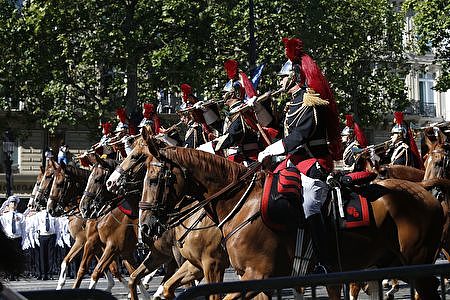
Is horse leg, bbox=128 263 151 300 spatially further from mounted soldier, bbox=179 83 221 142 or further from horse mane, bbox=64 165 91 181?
horse mane, bbox=64 165 91 181

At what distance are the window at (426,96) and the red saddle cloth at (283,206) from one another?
50794mm

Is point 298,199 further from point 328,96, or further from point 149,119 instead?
point 149,119

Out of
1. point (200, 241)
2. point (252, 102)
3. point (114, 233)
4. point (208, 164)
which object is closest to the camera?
point (208, 164)

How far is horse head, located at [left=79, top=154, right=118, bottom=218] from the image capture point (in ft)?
50.1

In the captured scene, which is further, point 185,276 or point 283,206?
point 185,276

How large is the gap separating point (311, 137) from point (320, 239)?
102cm

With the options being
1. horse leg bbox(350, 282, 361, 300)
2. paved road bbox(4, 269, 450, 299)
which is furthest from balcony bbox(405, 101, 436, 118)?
horse leg bbox(350, 282, 361, 300)

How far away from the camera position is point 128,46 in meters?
37.8

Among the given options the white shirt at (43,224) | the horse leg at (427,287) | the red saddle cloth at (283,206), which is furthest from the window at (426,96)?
the horse leg at (427,287)

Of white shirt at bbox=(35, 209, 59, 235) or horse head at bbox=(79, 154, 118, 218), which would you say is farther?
white shirt at bbox=(35, 209, 59, 235)

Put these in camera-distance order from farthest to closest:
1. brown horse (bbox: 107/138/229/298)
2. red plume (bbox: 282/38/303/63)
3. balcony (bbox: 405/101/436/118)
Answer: balcony (bbox: 405/101/436/118) → brown horse (bbox: 107/138/229/298) → red plume (bbox: 282/38/303/63)

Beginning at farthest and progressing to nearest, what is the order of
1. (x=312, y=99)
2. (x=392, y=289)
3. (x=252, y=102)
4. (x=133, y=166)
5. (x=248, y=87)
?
(x=248, y=87) → (x=252, y=102) → (x=133, y=166) → (x=312, y=99) → (x=392, y=289)

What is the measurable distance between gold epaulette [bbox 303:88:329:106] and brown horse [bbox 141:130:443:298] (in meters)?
0.84

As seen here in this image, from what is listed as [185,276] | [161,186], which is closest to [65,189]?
[185,276]
